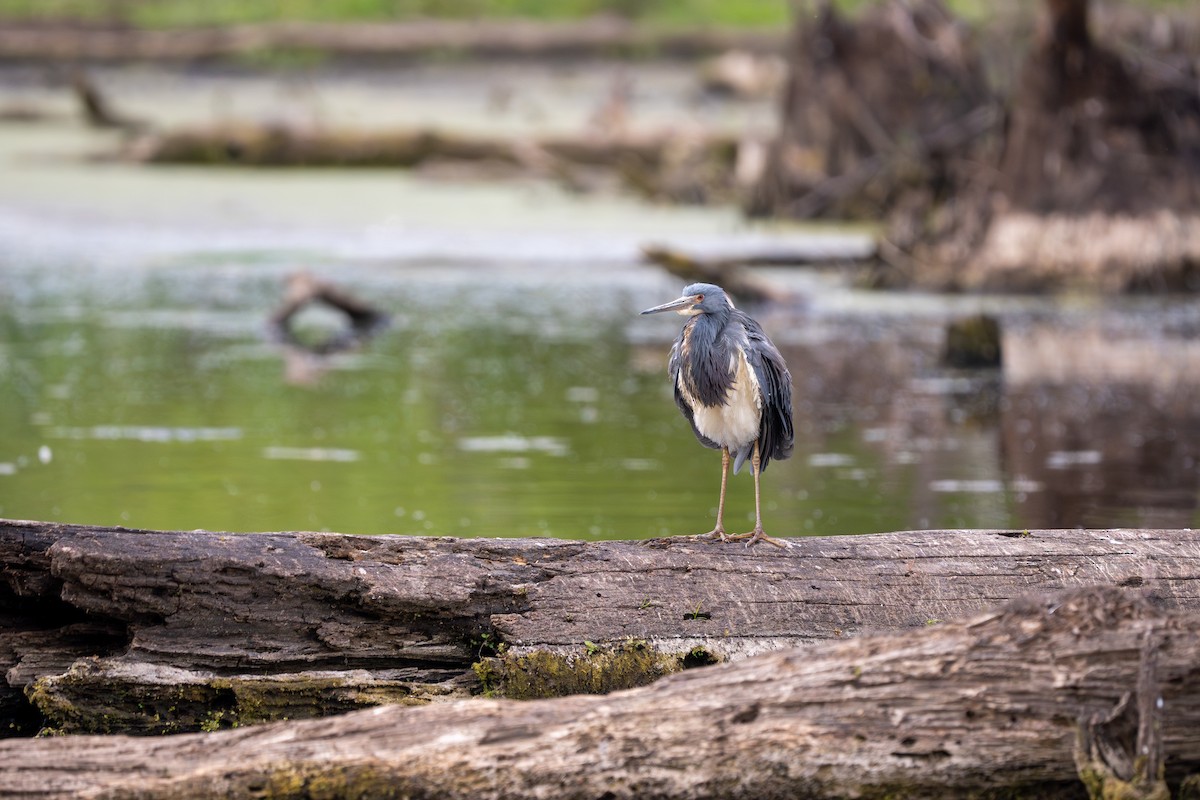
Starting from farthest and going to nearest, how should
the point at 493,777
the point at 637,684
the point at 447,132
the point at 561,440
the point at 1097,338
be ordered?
the point at 447,132 → the point at 1097,338 → the point at 561,440 → the point at 637,684 → the point at 493,777

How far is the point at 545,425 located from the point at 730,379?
4.81 meters

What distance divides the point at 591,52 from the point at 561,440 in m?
20.9

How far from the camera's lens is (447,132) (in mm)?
23578

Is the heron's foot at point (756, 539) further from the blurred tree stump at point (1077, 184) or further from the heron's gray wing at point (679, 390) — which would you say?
the blurred tree stump at point (1077, 184)

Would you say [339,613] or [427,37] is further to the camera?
[427,37]

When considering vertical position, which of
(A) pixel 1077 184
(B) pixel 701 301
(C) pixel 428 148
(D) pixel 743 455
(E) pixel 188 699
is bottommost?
(E) pixel 188 699

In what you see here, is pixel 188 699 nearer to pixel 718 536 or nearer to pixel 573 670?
pixel 573 670

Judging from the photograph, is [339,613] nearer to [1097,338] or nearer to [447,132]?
[1097,338]

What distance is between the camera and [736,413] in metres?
Result: 4.73

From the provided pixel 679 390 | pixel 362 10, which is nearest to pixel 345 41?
pixel 362 10

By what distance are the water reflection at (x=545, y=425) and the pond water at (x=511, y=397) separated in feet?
0.09

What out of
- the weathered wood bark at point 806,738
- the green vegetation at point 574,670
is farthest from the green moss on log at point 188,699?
the weathered wood bark at point 806,738

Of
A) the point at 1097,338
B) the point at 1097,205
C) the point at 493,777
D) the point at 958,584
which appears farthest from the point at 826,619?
the point at 1097,205

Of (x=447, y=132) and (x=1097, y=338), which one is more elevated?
(x=447, y=132)
